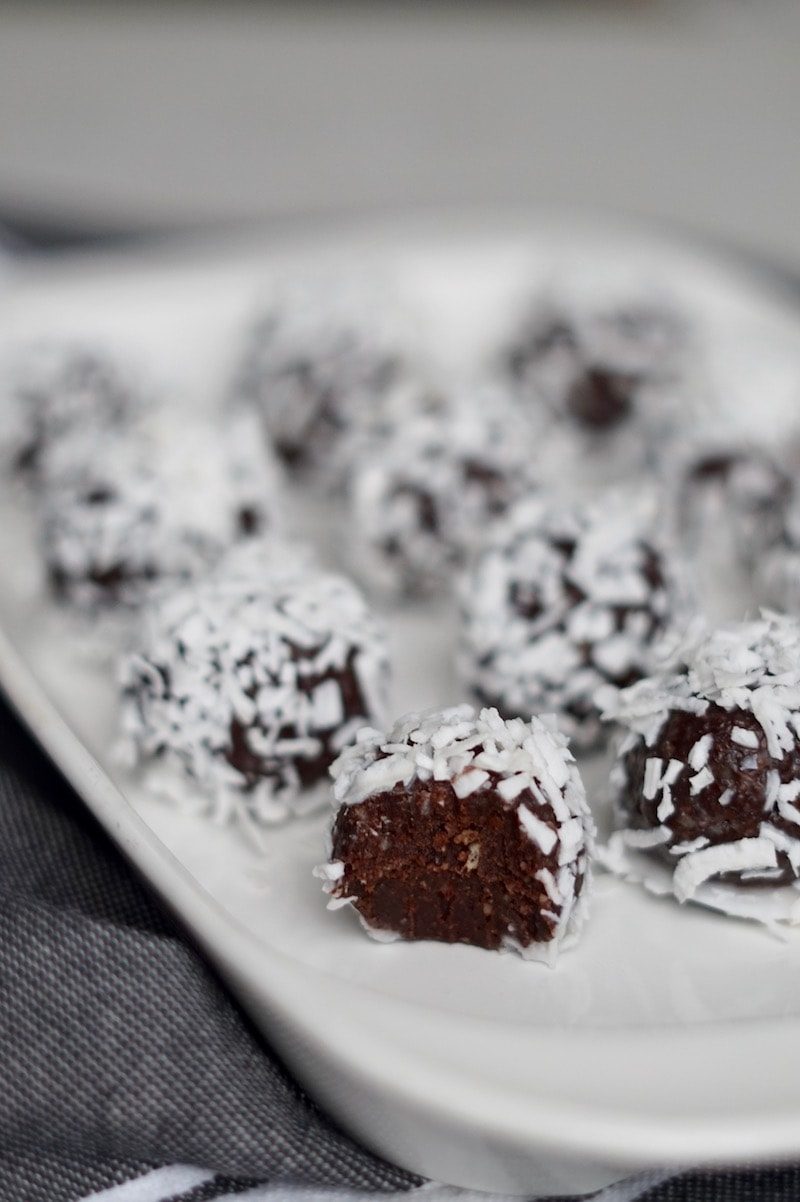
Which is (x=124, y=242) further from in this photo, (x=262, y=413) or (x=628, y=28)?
(x=628, y=28)

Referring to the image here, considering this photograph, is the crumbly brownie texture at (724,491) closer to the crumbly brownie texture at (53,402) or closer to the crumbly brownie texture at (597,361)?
the crumbly brownie texture at (597,361)

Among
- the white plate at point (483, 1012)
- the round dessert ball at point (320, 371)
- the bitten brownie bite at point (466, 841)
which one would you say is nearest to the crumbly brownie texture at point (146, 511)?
the white plate at point (483, 1012)

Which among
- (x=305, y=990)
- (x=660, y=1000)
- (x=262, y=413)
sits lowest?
(x=660, y=1000)

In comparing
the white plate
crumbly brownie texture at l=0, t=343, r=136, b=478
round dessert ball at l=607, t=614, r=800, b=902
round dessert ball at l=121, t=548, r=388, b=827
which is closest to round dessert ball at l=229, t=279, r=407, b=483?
crumbly brownie texture at l=0, t=343, r=136, b=478

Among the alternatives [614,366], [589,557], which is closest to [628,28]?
[614,366]

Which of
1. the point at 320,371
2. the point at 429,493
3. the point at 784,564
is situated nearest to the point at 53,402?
the point at 320,371

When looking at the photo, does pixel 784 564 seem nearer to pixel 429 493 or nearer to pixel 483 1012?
pixel 429 493
